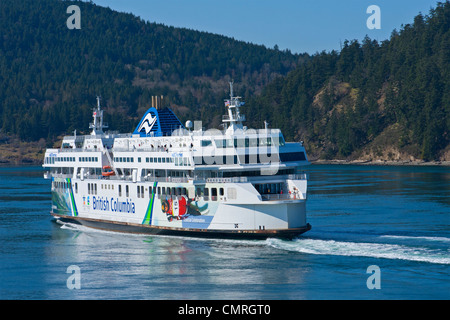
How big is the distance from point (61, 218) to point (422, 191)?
36.7 meters

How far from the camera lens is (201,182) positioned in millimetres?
41594

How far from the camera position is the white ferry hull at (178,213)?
130ft

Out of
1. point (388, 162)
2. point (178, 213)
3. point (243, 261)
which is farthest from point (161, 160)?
point (388, 162)

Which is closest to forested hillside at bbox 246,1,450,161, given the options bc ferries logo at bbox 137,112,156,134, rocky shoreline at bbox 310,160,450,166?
rocky shoreline at bbox 310,160,450,166

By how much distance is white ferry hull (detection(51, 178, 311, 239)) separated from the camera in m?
39.6

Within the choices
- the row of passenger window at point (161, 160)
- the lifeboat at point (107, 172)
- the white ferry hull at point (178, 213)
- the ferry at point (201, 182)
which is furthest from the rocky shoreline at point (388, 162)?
the row of passenger window at point (161, 160)

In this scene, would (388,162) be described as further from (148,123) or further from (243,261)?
(243,261)

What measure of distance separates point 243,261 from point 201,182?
21.8 ft

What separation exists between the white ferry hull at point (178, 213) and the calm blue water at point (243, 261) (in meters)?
0.80

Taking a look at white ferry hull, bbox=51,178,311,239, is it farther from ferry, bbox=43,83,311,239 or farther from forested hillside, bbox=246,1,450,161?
forested hillside, bbox=246,1,450,161
